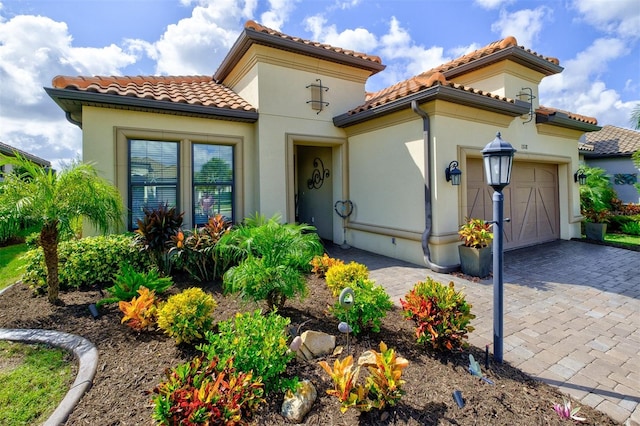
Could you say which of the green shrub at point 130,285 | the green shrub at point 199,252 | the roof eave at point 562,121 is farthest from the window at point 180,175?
the roof eave at point 562,121

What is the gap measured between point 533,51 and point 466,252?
732cm

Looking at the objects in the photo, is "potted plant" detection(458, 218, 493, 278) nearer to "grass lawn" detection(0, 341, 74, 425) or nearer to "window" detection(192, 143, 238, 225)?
"window" detection(192, 143, 238, 225)

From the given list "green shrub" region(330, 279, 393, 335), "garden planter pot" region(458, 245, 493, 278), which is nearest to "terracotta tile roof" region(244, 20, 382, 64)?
"garden planter pot" region(458, 245, 493, 278)

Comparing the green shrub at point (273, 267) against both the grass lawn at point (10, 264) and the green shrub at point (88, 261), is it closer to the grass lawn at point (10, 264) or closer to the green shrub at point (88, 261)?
the green shrub at point (88, 261)

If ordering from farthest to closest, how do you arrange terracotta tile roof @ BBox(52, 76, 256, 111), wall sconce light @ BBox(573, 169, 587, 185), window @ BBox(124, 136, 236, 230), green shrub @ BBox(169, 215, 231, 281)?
wall sconce light @ BBox(573, 169, 587, 185) → window @ BBox(124, 136, 236, 230) → terracotta tile roof @ BBox(52, 76, 256, 111) → green shrub @ BBox(169, 215, 231, 281)

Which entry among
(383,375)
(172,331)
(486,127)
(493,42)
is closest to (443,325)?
(383,375)

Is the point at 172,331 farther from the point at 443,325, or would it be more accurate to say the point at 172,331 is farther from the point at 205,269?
the point at 443,325

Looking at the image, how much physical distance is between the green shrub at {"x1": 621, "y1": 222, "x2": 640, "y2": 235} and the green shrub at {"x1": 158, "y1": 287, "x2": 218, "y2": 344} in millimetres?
15913

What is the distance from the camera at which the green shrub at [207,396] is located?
2.13 m

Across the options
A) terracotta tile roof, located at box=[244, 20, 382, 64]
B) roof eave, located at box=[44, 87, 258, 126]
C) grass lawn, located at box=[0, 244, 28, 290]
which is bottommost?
grass lawn, located at box=[0, 244, 28, 290]

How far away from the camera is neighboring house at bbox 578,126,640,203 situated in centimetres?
1585

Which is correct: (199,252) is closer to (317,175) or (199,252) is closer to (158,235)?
(158,235)

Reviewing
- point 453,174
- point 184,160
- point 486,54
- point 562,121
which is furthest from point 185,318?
point 562,121

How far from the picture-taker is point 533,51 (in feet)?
29.9
